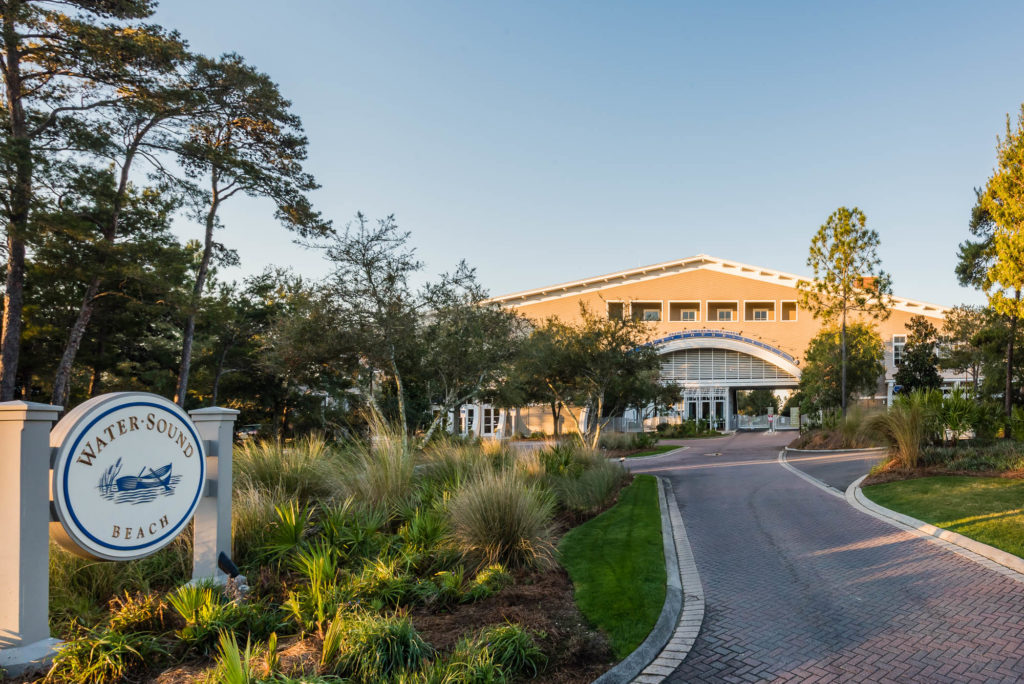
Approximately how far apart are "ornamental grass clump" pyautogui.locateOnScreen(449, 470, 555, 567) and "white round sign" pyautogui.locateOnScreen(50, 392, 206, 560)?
3.00 m

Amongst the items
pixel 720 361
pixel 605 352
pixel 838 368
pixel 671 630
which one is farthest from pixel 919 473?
pixel 720 361

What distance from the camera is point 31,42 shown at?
15242 millimetres

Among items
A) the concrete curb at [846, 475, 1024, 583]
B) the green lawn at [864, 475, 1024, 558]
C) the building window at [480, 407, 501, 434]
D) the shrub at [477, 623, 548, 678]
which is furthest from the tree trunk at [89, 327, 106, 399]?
the building window at [480, 407, 501, 434]

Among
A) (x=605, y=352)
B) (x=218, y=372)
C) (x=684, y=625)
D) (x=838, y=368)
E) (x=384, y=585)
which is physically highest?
(x=605, y=352)

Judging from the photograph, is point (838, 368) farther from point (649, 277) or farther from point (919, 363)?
point (649, 277)

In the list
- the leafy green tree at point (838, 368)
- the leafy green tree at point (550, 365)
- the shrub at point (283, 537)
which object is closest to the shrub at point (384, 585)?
the shrub at point (283, 537)

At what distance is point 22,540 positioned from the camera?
13.9ft

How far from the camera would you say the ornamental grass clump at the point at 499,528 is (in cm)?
710

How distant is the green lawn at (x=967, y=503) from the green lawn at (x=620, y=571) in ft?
15.4

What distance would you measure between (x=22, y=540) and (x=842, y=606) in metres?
7.46

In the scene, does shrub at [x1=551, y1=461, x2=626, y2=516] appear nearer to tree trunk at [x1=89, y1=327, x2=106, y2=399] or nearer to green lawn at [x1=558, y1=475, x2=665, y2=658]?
green lawn at [x1=558, y1=475, x2=665, y2=658]

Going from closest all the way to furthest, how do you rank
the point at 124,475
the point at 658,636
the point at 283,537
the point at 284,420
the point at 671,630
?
the point at 124,475 < the point at 658,636 < the point at 671,630 < the point at 283,537 < the point at 284,420

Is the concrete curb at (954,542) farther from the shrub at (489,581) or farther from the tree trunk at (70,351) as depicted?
the tree trunk at (70,351)

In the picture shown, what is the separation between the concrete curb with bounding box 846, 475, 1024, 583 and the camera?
7.46 metres
